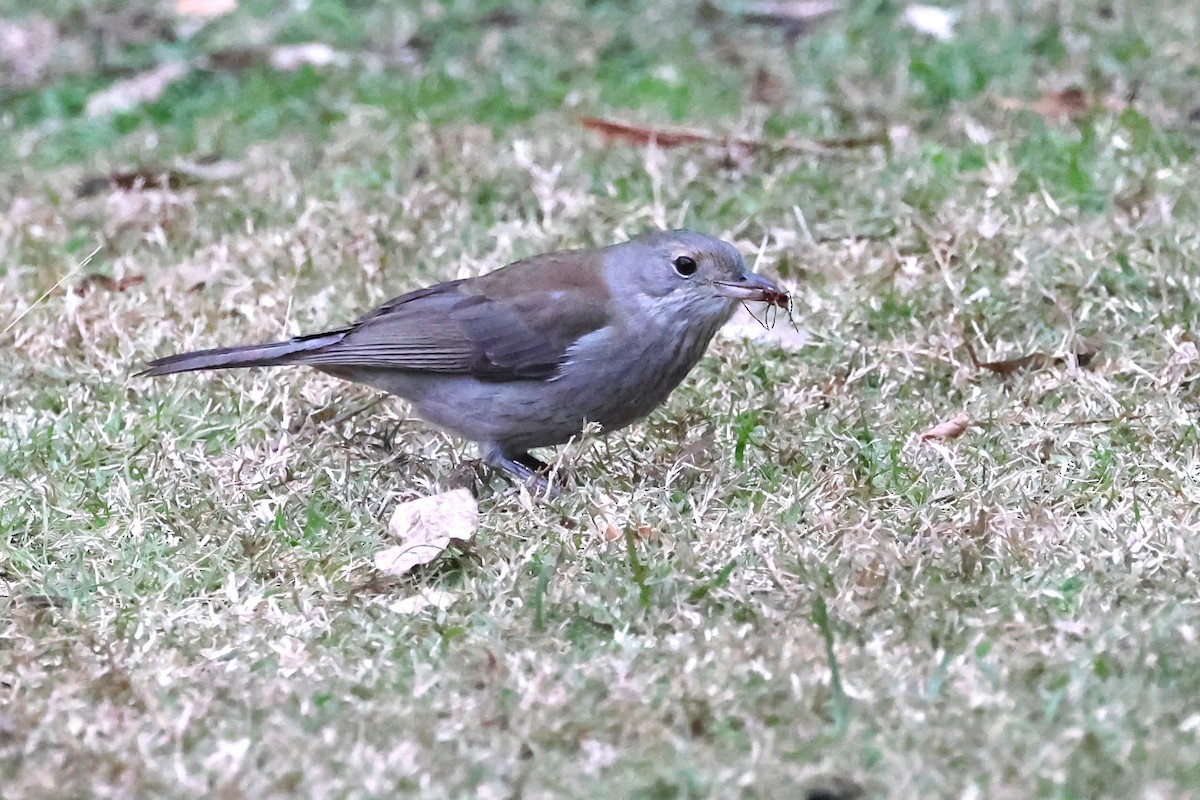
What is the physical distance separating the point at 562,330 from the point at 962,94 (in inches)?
141

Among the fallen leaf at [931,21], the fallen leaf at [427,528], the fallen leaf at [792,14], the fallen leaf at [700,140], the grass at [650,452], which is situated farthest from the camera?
the fallen leaf at [792,14]

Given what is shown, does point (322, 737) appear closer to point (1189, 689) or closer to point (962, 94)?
point (1189, 689)

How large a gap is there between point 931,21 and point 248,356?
16.4ft

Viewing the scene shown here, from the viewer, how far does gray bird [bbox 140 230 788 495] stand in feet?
16.0

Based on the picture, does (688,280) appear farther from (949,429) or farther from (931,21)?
(931,21)

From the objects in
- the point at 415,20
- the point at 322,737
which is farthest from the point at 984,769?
the point at 415,20

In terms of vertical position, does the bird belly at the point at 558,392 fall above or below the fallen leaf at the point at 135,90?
above

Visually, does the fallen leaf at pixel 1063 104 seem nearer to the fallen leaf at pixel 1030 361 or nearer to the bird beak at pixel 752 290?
the fallen leaf at pixel 1030 361

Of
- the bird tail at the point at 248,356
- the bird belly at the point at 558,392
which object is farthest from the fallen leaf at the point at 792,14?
the bird tail at the point at 248,356

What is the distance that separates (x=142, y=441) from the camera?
16.9ft

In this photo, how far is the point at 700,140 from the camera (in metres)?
7.30

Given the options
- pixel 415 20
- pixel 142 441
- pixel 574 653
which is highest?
pixel 574 653

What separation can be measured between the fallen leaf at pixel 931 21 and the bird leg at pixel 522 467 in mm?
4327

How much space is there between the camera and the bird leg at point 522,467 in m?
4.74
